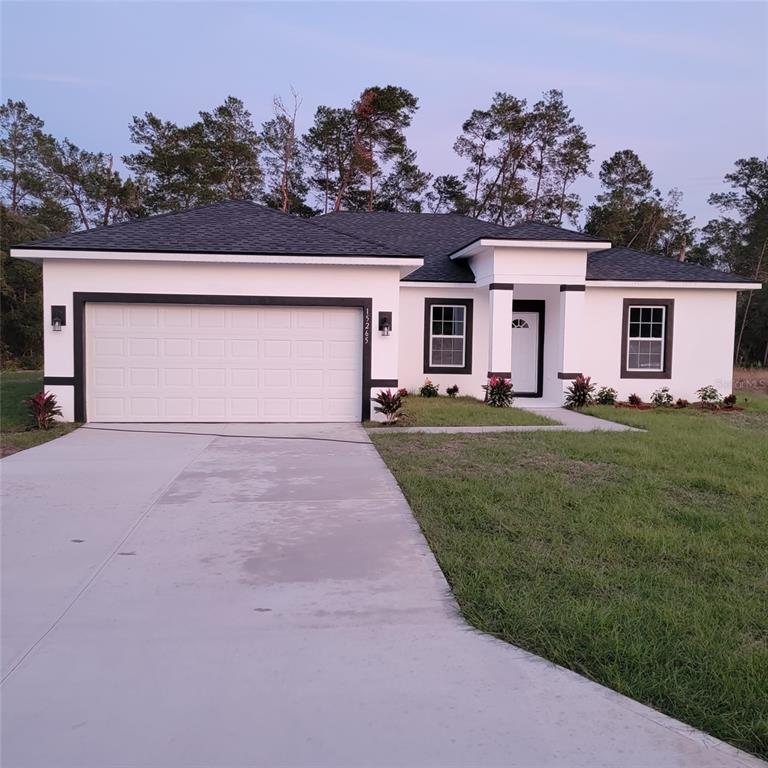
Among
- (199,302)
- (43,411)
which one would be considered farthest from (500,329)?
(43,411)

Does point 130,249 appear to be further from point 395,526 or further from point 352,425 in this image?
point 395,526

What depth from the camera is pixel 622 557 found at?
16.3 ft

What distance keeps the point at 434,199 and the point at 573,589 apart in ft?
120

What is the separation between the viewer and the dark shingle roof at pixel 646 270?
15625mm

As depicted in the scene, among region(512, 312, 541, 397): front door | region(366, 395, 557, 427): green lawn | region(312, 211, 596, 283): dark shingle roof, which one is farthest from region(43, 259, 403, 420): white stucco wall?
region(512, 312, 541, 397): front door

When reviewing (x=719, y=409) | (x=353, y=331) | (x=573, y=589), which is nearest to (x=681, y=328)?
(x=719, y=409)

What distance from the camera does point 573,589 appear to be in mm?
4367

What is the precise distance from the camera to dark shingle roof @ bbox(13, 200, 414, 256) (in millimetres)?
11766

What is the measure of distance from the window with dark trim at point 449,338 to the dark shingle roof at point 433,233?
0.68 metres

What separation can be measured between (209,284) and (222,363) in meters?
1.42

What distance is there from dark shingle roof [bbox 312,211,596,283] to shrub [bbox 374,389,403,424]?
4.57 meters

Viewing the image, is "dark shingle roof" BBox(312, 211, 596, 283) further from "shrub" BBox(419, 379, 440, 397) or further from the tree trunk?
the tree trunk

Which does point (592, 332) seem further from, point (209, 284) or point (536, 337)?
point (209, 284)

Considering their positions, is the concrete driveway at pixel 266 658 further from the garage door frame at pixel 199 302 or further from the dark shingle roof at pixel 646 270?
the dark shingle roof at pixel 646 270
